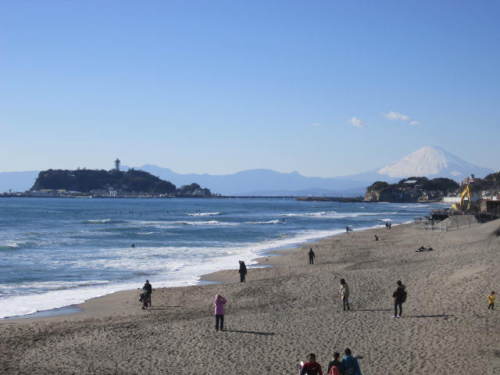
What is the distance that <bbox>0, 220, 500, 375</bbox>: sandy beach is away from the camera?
11.7m

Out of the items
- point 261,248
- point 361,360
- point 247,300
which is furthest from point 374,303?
point 261,248

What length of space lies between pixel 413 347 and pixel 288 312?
4.86 metres

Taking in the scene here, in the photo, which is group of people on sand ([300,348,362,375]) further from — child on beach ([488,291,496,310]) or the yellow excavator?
the yellow excavator

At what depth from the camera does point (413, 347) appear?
12375 millimetres

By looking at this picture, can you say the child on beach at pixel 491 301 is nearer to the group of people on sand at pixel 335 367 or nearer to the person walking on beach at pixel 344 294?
the person walking on beach at pixel 344 294

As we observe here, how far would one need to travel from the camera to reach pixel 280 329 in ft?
47.4

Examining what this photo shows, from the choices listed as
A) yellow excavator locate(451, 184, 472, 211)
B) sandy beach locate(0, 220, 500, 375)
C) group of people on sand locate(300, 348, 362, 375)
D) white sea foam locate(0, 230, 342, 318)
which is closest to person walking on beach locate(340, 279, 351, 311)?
sandy beach locate(0, 220, 500, 375)

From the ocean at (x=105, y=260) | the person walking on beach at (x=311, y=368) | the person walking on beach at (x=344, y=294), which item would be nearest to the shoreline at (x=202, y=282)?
the ocean at (x=105, y=260)

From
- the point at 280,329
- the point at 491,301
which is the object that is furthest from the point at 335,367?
the point at 491,301

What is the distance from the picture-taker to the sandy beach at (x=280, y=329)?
1174cm

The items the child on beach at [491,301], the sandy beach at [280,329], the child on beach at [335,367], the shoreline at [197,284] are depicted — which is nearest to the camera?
the child on beach at [335,367]

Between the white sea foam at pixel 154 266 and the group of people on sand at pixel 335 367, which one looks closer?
the group of people on sand at pixel 335 367

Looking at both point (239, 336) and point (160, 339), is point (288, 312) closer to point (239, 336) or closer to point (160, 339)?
point (239, 336)

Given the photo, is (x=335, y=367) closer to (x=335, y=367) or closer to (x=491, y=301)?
(x=335, y=367)
